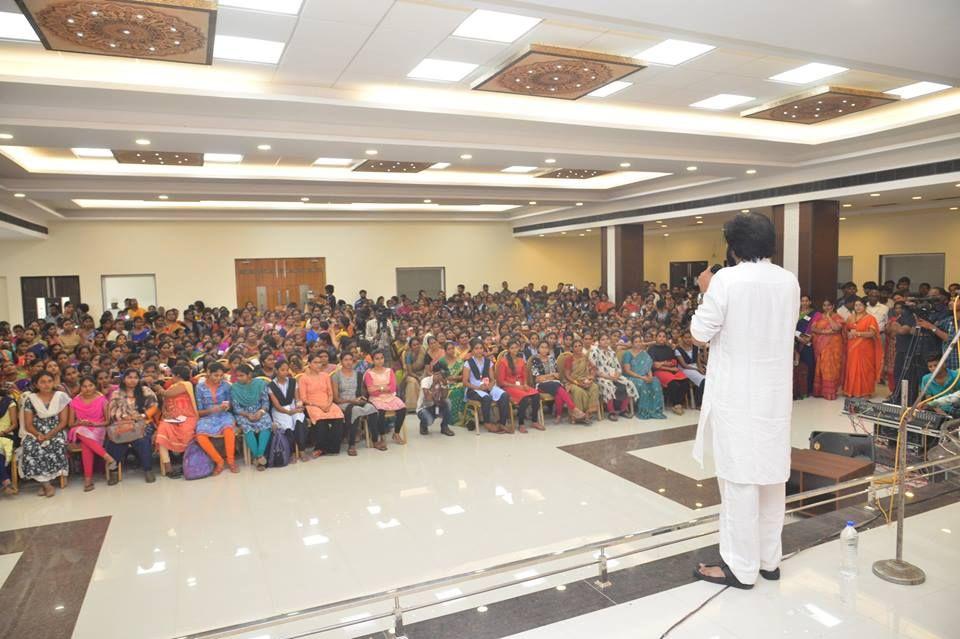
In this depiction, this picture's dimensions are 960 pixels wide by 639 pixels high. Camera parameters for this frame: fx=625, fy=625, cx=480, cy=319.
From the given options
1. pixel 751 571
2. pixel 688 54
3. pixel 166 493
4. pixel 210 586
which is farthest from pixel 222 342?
pixel 751 571

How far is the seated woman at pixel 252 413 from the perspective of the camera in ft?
20.4

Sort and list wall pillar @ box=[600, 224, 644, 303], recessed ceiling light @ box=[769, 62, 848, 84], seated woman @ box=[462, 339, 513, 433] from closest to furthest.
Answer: recessed ceiling light @ box=[769, 62, 848, 84]
seated woman @ box=[462, 339, 513, 433]
wall pillar @ box=[600, 224, 644, 303]

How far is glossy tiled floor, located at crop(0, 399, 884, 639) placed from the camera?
3676 millimetres

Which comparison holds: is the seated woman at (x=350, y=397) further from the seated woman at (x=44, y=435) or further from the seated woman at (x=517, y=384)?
the seated woman at (x=44, y=435)

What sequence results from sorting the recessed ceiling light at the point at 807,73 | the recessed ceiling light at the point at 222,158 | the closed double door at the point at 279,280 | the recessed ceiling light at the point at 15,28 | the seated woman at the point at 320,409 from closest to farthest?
1. the recessed ceiling light at the point at 15,28
2. the recessed ceiling light at the point at 807,73
3. the seated woman at the point at 320,409
4. the recessed ceiling light at the point at 222,158
5. the closed double door at the point at 279,280

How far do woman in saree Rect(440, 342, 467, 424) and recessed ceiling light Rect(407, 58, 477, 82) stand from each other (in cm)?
318

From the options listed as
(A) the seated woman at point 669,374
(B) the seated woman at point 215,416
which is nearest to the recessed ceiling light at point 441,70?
(B) the seated woman at point 215,416

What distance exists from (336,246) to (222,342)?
7.99 meters

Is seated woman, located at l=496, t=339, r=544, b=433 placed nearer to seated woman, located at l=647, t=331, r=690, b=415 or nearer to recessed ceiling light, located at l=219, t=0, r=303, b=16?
seated woman, located at l=647, t=331, r=690, b=415

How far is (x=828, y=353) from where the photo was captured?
910cm

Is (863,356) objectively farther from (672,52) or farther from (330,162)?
(330,162)

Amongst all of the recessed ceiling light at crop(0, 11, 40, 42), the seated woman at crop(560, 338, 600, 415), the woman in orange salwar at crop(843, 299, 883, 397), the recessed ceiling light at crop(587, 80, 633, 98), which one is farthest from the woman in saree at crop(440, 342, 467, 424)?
the woman in orange salwar at crop(843, 299, 883, 397)

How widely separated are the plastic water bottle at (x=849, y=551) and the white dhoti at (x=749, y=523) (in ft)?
1.38

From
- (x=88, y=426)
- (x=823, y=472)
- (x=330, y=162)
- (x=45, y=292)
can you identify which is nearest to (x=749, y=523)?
(x=823, y=472)
